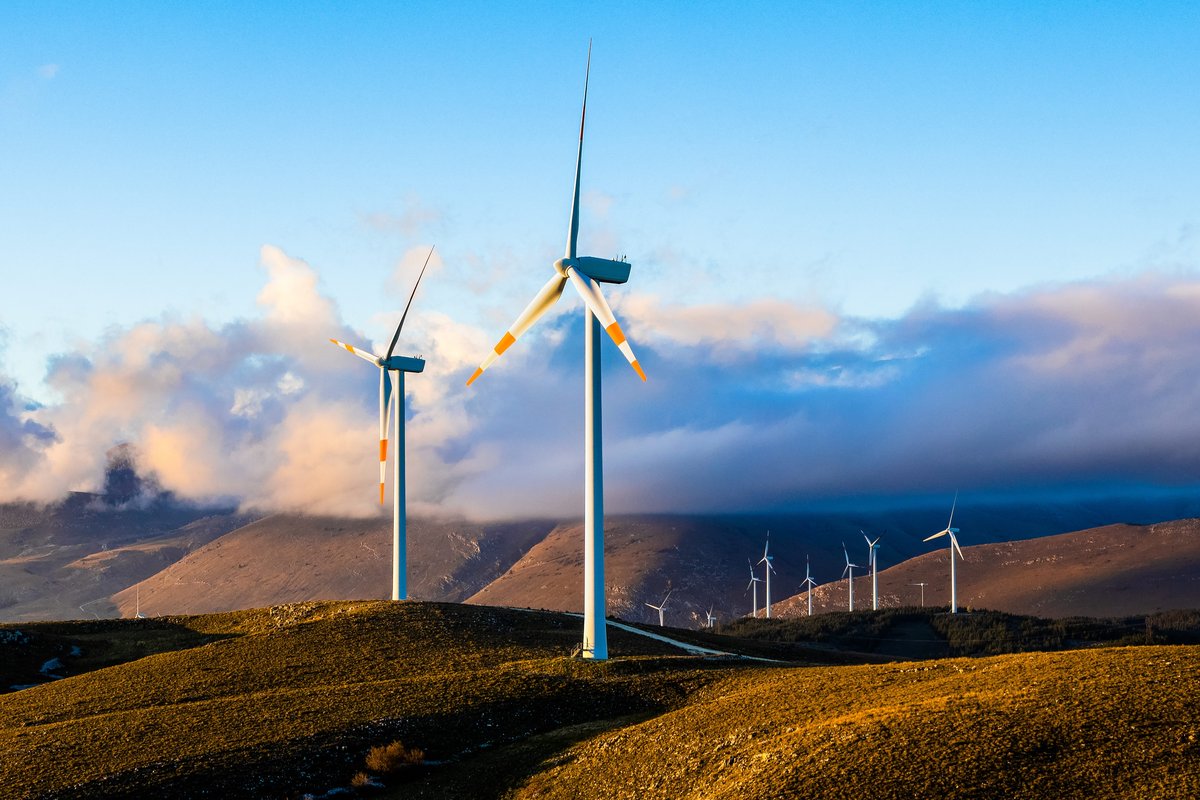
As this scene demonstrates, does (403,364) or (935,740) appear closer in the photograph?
(935,740)

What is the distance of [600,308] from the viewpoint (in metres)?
66.4

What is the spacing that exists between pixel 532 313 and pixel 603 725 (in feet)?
108

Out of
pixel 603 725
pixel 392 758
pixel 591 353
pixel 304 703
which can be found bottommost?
pixel 392 758

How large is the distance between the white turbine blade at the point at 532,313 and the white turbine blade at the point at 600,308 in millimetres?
2259

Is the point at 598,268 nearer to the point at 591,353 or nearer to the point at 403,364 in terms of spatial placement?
the point at 591,353

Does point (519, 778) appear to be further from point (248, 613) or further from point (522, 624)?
point (248, 613)

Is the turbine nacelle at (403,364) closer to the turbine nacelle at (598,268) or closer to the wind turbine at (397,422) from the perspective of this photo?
the wind turbine at (397,422)

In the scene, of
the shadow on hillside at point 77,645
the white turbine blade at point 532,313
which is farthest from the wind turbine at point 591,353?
the shadow on hillside at point 77,645

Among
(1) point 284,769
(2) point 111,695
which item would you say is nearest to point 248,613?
(2) point 111,695

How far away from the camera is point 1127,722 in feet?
109

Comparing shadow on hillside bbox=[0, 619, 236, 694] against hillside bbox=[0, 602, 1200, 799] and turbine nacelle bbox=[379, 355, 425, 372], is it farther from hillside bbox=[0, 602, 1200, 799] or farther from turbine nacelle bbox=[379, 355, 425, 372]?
turbine nacelle bbox=[379, 355, 425, 372]

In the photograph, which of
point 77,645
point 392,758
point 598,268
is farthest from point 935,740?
point 77,645

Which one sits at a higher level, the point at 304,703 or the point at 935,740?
the point at 935,740

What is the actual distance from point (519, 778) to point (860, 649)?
4177 inches
